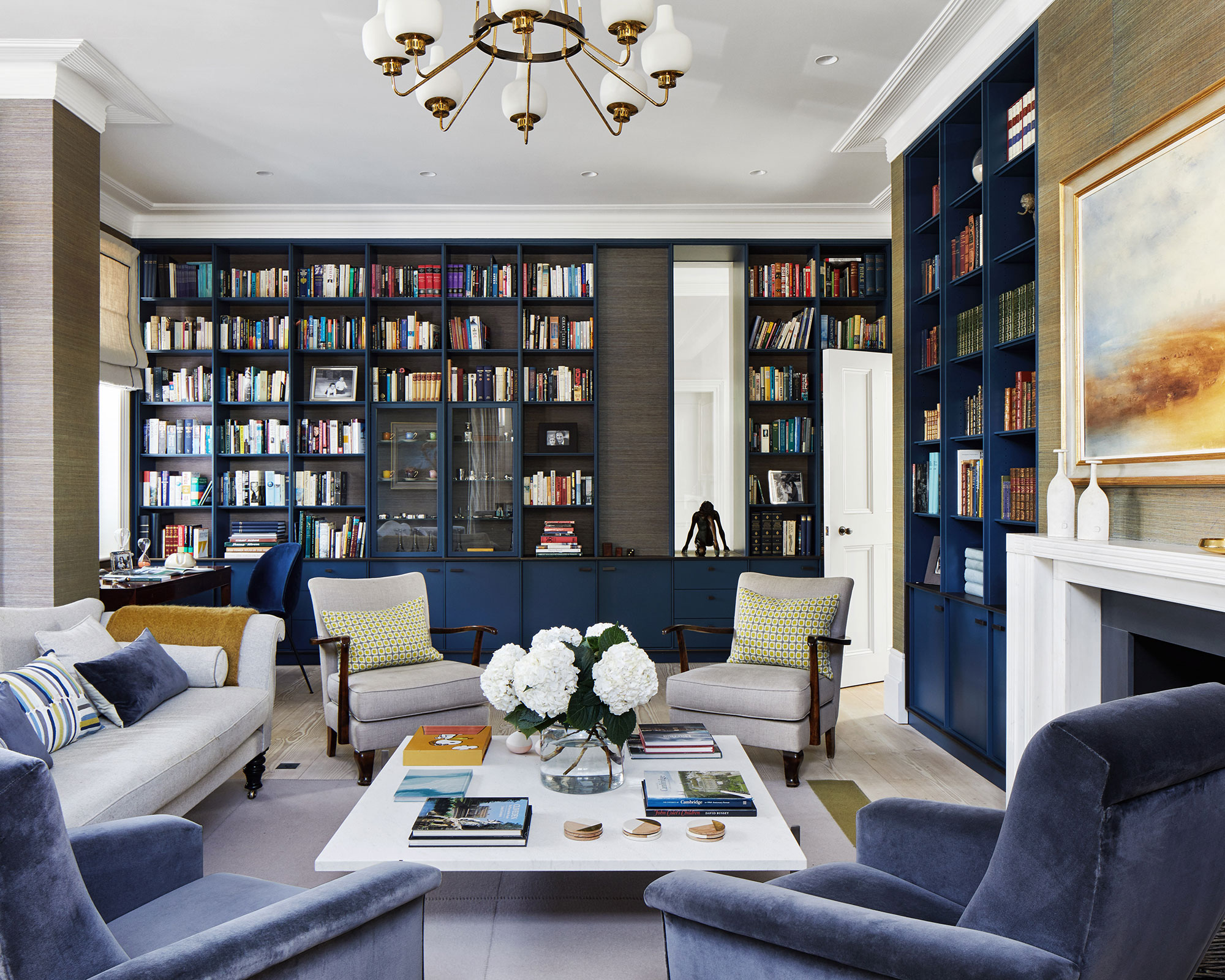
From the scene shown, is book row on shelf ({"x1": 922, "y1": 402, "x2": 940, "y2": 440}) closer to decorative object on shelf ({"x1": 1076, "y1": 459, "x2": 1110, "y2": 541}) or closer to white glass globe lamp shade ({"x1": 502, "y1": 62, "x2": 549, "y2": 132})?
decorative object on shelf ({"x1": 1076, "y1": 459, "x2": 1110, "y2": 541})

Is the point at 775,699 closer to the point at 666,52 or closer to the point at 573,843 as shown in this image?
the point at 573,843

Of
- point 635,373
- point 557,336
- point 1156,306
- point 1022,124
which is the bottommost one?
point 1156,306

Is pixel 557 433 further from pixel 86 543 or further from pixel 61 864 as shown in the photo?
pixel 61 864

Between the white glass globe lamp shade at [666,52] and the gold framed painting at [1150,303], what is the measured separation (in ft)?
4.47

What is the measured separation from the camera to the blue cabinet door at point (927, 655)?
3852mm

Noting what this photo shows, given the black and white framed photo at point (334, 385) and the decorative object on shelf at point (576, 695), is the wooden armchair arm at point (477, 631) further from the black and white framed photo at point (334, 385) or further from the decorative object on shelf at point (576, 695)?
the black and white framed photo at point (334, 385)

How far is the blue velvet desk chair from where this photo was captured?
5012mm

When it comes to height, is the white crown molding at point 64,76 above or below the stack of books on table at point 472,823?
above

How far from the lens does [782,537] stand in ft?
18.6

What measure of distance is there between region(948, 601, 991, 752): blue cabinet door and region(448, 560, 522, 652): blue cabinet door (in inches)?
112

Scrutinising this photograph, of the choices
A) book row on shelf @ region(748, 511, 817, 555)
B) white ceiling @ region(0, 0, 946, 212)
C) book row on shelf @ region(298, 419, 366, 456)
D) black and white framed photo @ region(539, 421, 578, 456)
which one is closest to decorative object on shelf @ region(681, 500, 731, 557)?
book row on shelf @ region(748, 511, 817, 555)

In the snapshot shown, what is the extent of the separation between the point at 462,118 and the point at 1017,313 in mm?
2795

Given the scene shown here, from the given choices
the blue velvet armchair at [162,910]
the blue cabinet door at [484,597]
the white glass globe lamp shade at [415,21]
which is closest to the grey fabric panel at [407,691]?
the blue velvet armchair at [162,910]

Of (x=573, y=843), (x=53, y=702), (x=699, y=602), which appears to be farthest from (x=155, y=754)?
(x=699, y=602)
